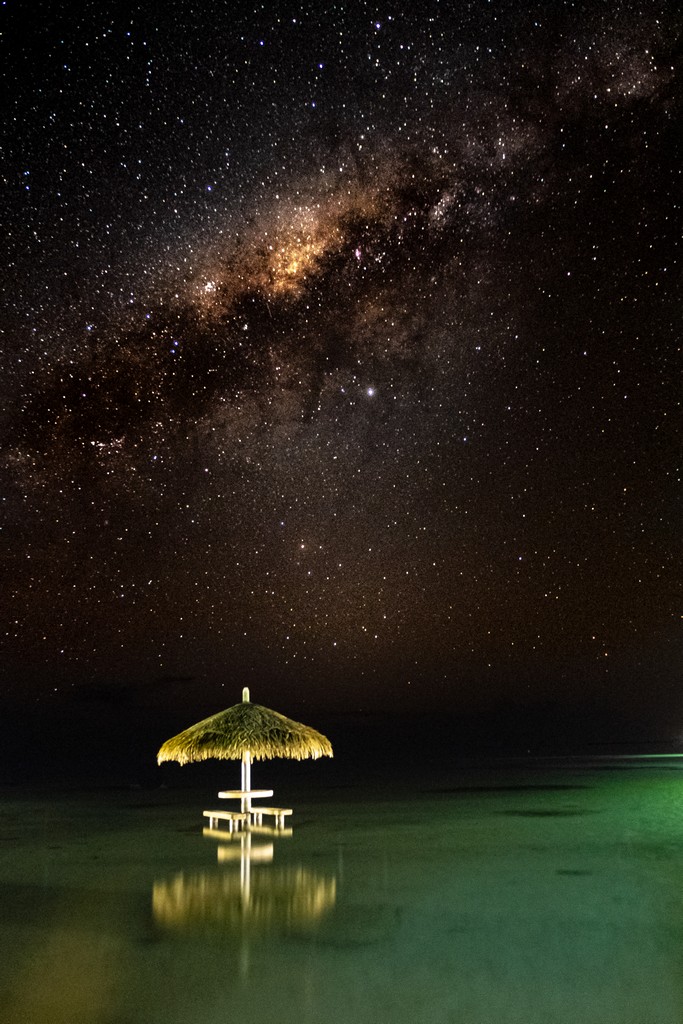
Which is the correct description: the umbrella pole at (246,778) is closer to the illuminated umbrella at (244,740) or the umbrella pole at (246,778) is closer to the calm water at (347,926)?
the illuminated umbrella at (244,740)

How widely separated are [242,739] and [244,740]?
4 cm

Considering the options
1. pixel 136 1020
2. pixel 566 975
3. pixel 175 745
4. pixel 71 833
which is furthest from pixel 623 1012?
pixel 71 833

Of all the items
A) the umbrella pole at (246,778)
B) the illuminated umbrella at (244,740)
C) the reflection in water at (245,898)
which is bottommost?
the reflection in water at (245,898)

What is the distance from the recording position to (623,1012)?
18.0ft

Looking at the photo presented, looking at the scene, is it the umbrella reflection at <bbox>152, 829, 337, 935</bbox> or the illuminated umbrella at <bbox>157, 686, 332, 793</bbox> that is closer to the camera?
the umbrella reflection at <bbox>152, 829, 337, 935</bbox>

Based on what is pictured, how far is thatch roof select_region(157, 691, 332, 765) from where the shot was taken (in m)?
Answer: 14.9

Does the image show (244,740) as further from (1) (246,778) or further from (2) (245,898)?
(2) (245,898)

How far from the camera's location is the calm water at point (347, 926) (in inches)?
224

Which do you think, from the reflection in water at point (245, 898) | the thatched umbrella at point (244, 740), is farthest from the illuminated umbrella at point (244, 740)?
the reflection in water at point (245, 898)

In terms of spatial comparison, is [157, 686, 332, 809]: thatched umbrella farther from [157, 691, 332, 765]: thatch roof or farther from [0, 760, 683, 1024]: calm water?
[0, 760, 683, 1024]: calm water

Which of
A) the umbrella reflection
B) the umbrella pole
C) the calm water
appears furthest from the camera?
the umbrella pole

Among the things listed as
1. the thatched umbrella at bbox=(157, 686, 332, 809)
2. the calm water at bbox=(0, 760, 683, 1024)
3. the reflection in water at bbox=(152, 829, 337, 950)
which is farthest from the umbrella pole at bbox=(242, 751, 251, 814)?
the reflection in water at bbox=(152, 829, 337, 950)

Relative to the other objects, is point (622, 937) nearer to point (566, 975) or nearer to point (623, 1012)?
point (566, 975)

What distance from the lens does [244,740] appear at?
14852mm
